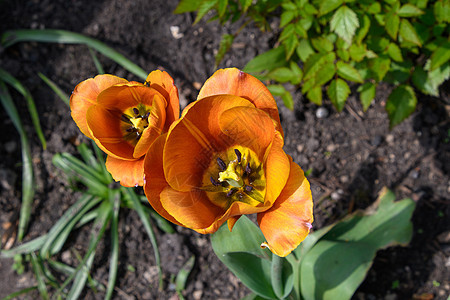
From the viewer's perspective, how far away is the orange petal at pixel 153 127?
1150 millimetres

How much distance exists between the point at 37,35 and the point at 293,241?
262 cm

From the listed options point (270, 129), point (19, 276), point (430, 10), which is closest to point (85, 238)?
point (19, 276)

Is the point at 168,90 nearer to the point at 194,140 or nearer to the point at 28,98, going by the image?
the point at 194,140

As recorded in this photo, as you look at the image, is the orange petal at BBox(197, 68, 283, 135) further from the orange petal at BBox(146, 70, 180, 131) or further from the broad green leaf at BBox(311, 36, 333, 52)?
the broad green leaf at BBox(311, 36, 333, 52)

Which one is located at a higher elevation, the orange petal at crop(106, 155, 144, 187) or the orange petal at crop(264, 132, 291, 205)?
the orange petal at crop(264, 132, 291, 205)

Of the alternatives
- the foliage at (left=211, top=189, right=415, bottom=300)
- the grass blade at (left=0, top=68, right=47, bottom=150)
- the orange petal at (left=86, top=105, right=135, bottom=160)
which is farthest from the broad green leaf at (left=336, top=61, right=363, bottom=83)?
the grass blade at (left=0, top=68, right=47, bottom=150)

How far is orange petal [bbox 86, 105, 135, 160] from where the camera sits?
124cm

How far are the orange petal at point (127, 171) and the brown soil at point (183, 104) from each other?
1.37 metres

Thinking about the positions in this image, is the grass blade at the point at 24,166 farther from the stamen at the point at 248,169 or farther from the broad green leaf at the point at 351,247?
the stamen at the point at 248,169

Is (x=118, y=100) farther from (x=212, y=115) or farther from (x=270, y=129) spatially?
(x=270, y=129)

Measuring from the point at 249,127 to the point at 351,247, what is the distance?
1103 mm

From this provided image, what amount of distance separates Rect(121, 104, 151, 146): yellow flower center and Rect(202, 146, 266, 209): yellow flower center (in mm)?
305

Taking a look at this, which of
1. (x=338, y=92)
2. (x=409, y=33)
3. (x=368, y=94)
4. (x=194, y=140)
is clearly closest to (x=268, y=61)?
(x=338, y=92)

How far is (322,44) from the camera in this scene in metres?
1.95
